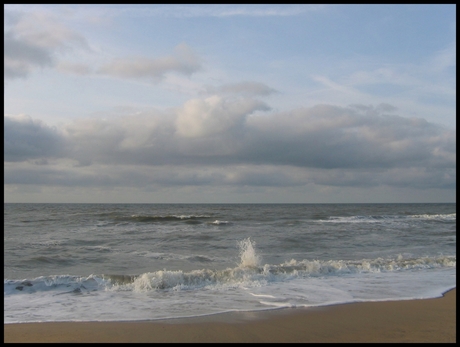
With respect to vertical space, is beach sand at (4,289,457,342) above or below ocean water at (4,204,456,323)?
above

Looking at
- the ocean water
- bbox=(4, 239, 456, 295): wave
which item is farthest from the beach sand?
bbox=(4, 239, 456, 295): wave

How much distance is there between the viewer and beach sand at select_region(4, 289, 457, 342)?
5527mm

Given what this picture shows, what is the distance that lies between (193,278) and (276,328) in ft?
12.9

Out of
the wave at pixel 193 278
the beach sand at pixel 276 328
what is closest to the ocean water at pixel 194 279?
the wave at pixel 193 278

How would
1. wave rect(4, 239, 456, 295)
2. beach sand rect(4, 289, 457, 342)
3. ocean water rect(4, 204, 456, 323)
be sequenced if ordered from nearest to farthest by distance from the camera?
beach sand rect(4, 289, 457, 342)
ocean water rect(4, 204, 456, 323)
wave rect(4, 239, 456, 295)

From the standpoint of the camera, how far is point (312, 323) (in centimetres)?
621

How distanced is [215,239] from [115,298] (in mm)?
11861

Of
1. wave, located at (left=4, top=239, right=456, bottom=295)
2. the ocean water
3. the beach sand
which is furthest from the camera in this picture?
wave, located at (left=4, top=239, right=456, bottom=295)

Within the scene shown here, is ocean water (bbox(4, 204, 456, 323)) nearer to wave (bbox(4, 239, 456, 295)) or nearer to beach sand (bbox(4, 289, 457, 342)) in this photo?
wave (bbox(4, 239, 456, 295))

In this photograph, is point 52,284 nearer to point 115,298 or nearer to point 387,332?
point 115,298

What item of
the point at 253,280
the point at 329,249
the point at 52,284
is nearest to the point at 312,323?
the point at 253,280

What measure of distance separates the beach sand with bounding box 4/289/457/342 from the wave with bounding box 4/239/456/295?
2.70m

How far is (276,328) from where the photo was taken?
596 cm

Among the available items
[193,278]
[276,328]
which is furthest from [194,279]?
[276,328]
